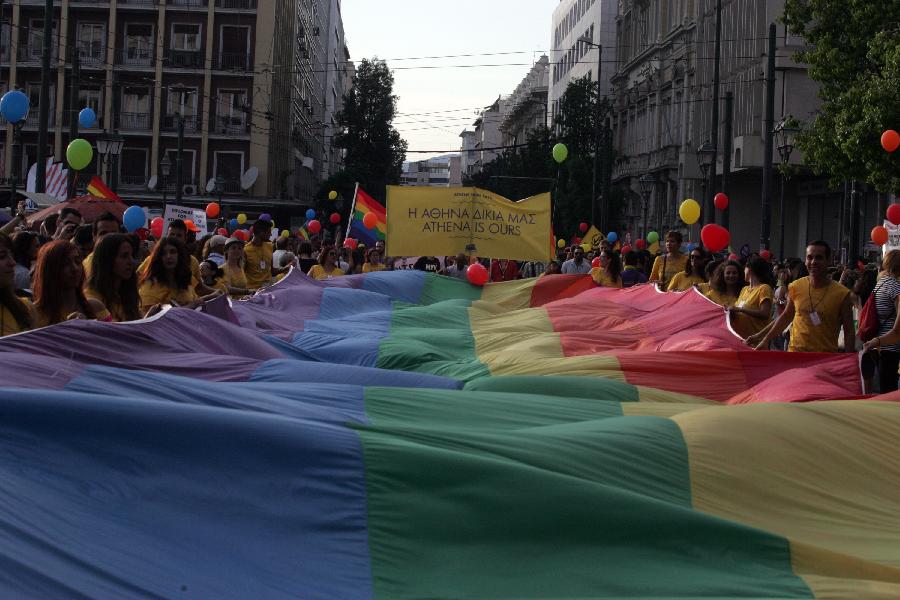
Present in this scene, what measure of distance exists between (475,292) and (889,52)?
10067 millimetres

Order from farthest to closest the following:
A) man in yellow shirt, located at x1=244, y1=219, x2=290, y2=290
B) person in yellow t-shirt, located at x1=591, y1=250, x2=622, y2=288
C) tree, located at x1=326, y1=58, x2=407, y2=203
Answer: tree, located at x1=326, y1=58, x2=407, y2=203 → person in yellow t-shirt, located at x1=591, y1=250, x2=622, y2=288 → man in yellow shirt, located at x1=244, y1=219, x2=290, y2=290

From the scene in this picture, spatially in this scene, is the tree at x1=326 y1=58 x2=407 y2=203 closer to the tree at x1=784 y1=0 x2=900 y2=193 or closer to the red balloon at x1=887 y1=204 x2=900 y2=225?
the tree at x1=784 y1=0 x2=900 y2=193

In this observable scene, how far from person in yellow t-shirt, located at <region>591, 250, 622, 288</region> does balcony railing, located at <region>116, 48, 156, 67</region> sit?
53.5 meters

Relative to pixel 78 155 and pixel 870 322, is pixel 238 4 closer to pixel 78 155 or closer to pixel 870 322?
pixel 78 155

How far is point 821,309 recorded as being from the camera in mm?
10562

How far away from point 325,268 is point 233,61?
2021 inches

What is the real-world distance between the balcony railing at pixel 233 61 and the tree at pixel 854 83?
4399 centimetres

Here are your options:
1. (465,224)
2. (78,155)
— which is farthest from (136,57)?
(465,224)

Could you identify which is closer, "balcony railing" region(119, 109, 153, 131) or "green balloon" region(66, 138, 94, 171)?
"green balloon" region(66, 138, 94, 171)

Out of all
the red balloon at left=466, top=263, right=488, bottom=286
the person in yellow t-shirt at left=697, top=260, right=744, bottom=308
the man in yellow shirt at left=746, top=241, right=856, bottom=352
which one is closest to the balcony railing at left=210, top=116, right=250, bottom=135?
the red balloon at left=466, top=263, right=488, bottom=286

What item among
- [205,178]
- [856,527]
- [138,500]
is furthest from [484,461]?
[205,178]

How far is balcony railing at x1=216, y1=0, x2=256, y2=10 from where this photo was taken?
68.2 meters

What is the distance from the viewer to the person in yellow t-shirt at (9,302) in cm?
715

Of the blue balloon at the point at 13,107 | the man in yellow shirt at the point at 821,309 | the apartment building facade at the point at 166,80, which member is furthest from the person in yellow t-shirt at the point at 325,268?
the apartment building facade at the point at 166,80
